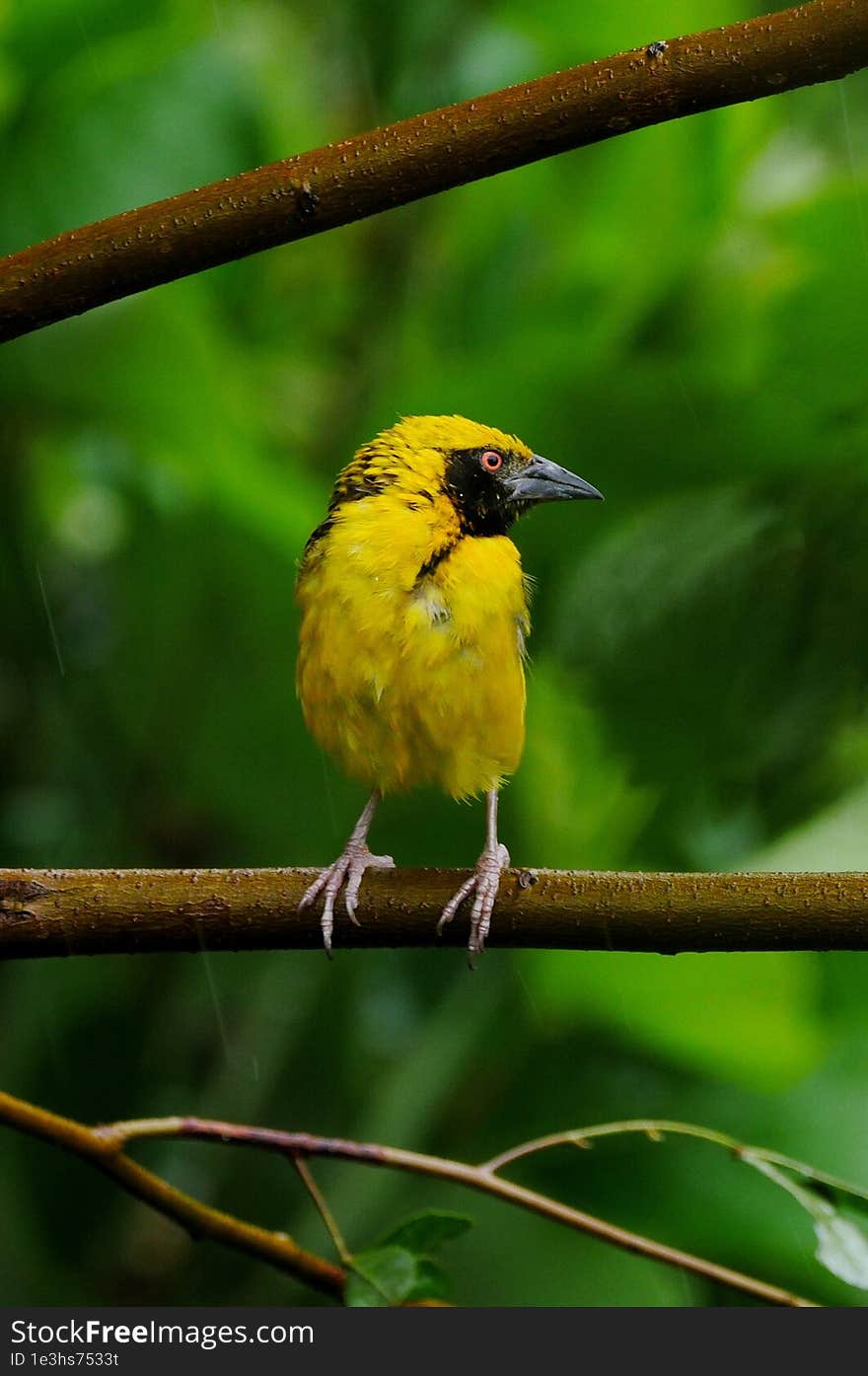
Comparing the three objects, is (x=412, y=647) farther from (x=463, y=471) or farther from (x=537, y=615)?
(x=537, y=615)

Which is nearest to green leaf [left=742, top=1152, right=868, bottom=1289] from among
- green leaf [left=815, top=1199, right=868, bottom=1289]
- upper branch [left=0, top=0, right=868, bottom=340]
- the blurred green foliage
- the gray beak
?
green leaf [left=815, top=1199, right=868, bottom=1289]

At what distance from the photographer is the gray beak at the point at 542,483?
181cm

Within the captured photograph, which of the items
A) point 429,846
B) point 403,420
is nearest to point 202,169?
point 403,420

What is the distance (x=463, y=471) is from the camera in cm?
187

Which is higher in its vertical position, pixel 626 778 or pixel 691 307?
pixel 691 307

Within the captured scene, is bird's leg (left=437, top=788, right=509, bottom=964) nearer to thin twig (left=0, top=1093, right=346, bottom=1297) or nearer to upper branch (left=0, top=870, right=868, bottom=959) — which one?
upper branch (left=0, top=870, right=868, bottom=959)

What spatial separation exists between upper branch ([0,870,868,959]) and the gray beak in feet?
2.00

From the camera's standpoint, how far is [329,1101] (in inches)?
88.2

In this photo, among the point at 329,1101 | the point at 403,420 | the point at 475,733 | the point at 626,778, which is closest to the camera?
the point at 475,733

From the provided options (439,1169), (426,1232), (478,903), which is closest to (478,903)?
(478,903)

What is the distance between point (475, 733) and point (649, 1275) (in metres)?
0.79

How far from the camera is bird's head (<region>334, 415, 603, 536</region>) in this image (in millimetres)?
1836

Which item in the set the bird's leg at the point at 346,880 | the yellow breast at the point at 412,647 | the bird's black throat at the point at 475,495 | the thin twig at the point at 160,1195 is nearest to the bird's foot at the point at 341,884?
the bird's leg at the point at 346,880

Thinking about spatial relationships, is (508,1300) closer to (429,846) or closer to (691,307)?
(429,846)
